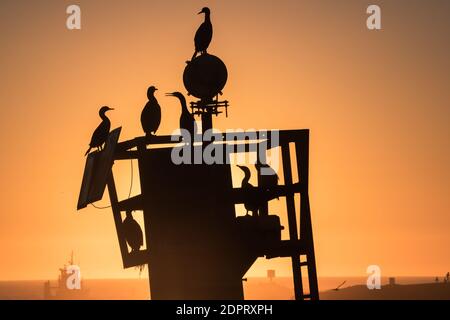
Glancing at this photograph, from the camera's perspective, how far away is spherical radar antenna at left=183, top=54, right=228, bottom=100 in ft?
104

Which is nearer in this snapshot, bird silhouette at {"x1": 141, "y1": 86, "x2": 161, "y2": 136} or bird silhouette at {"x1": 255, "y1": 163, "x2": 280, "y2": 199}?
bird silhouette at {"x1": 255, "y1": 163, "x2": 280, "y2": 199}

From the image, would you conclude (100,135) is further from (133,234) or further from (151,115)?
(133,234)

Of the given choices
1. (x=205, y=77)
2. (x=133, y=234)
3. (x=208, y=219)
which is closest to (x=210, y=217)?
(x=208, y=219)

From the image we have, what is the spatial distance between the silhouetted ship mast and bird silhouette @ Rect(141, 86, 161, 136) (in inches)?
46.6

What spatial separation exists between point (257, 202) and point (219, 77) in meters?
4.99

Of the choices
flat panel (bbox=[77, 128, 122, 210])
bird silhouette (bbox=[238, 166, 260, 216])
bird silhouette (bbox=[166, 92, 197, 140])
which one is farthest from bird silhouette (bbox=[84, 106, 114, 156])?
bird silhouette (bbox=[238, 166, 260, 216])

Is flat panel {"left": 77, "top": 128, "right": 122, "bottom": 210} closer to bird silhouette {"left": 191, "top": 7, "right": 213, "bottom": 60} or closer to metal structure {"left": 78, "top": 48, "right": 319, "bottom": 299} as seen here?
metal structure {"left": 78, "top": 48, "right": 319, "bottom": 299}

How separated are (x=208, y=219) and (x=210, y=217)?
0.09m

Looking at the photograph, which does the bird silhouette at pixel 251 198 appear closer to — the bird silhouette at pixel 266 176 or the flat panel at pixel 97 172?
the bird silhouette at pixel 266 176

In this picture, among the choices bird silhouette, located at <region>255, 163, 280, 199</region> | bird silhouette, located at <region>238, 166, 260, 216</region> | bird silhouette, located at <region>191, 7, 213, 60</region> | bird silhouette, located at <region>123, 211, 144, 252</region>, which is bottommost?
bird silhouette, located at <region>123, 211, 144, 252</region>

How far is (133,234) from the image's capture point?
30.3 m

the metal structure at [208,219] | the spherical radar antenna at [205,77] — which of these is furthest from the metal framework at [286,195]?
the spherical radar antenna at [205,77]
